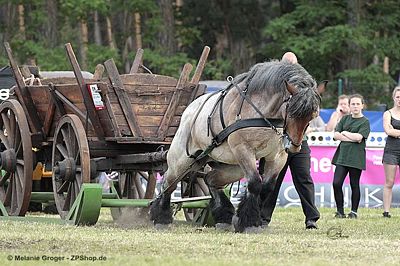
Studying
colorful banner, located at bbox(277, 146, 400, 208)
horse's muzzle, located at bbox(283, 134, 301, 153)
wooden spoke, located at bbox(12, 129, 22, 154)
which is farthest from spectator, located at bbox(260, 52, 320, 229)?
colorful banner, located at bbox(277, 146, 400, 208)

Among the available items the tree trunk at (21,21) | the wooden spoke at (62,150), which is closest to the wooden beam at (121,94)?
the wooden spoke at (62,150)

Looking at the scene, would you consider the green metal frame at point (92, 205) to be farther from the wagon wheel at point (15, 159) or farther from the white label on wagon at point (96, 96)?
the white label on wagon at point (96, 96)

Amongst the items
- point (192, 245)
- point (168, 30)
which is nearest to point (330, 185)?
point (192, 245)

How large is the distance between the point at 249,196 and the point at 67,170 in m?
2.19

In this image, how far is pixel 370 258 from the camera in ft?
27.4

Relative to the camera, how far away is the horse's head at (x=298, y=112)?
10031 mm

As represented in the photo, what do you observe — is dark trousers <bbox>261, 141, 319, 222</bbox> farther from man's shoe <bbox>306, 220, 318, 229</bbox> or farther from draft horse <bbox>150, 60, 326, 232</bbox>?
draft horse <bbox>150, 60, 326, 232</bbox>

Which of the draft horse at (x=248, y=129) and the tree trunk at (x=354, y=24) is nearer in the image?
the draft horse at (x=248, y=129)

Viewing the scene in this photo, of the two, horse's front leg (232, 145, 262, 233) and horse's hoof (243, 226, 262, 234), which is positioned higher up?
horse's front leg (232, 145, 262, 233)

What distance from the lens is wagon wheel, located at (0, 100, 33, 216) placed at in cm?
1209

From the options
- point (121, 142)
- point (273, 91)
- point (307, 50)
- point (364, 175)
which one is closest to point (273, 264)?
point (273, 91)

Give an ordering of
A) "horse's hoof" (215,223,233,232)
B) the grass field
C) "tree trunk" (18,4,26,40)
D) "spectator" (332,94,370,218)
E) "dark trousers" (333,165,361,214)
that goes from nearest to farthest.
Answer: the grass field, "horse's hoof" (215,223,233,232), "dark trousers" (333,165,361,214), "spectator" (332,94,370,218), "tree trunk" (18,4,26,40)

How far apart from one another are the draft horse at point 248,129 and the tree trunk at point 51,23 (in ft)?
68.6

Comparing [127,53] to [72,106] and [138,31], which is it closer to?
[138,31]
